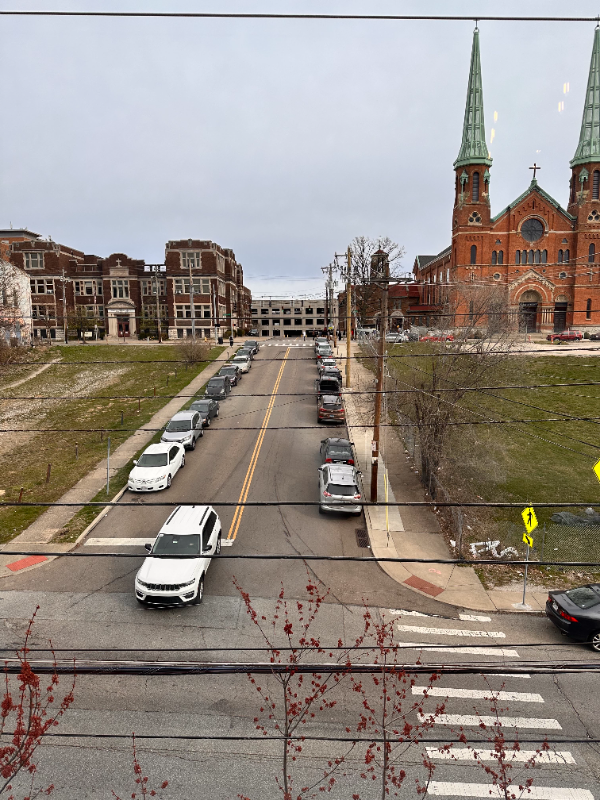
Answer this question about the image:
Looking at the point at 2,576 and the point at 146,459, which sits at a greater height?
the point at 146,459

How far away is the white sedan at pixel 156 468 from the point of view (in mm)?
19172

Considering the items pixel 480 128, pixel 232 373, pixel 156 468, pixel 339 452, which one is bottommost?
pixel 156 468

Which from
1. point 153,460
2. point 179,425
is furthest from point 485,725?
point 179,425

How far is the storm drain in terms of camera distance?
630 inches

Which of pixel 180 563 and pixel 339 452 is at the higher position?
pixel 339 452

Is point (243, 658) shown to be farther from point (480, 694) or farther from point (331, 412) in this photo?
point (331, 412)

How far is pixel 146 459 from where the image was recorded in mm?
20344

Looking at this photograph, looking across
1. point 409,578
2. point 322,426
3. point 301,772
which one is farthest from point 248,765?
point 322,426

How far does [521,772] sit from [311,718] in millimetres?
3304

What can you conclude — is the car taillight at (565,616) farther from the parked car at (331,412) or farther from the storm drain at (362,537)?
the parked car at (331,412)

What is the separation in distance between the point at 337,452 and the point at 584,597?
1115cm

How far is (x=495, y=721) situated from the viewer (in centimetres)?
833

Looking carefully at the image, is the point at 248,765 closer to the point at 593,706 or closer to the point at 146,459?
the point at 593,706

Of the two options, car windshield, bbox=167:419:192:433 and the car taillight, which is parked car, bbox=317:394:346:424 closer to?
car windshield, bbox=167:419:192:433
